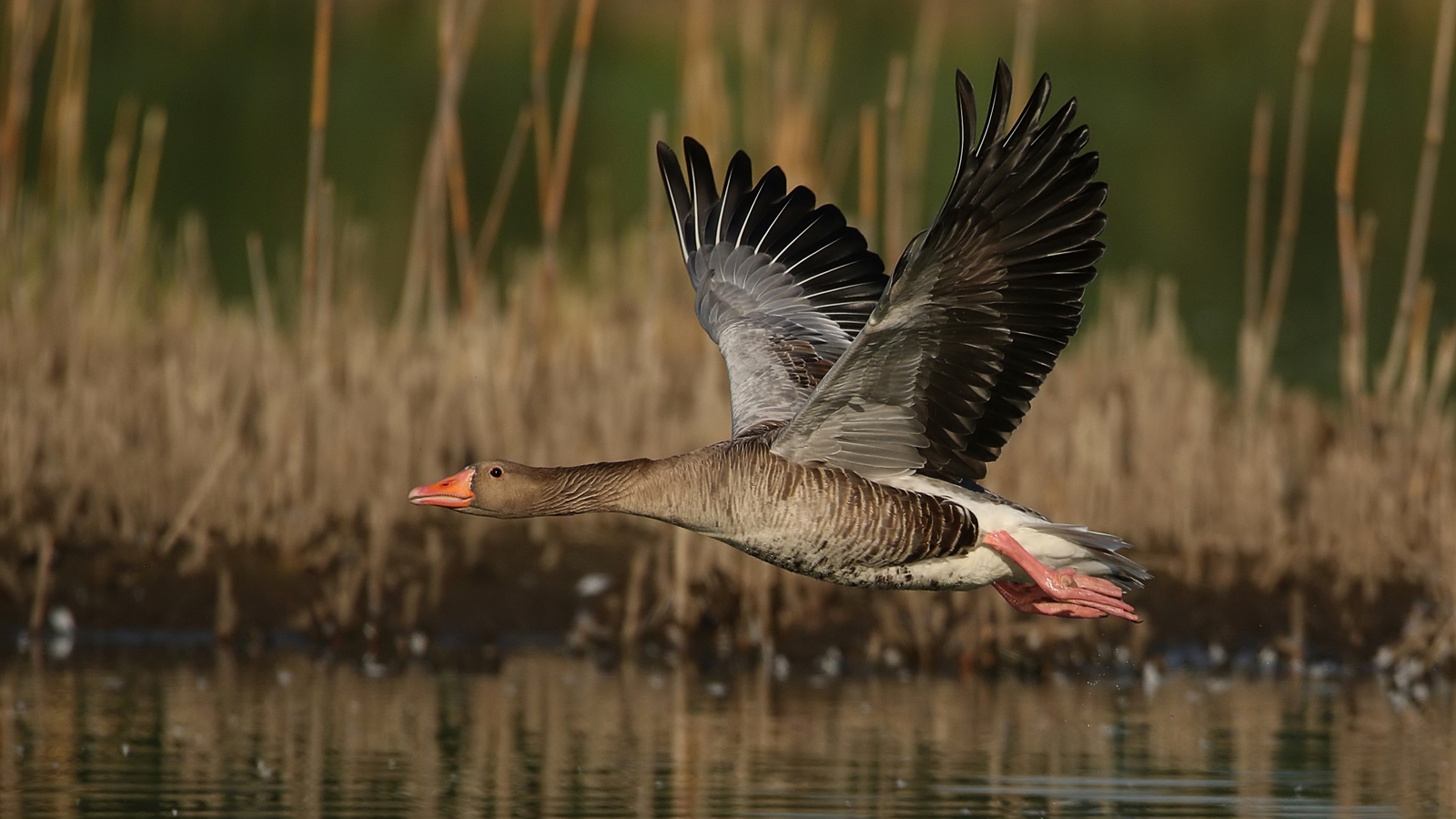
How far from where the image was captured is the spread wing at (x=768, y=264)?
30.5 feet

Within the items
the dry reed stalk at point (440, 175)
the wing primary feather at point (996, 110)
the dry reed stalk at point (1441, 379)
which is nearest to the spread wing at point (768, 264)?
the wing primary feather at point (996, 110)

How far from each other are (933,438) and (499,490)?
1759 millimetres

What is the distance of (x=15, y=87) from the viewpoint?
13.3 m

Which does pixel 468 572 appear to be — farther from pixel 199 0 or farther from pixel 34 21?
pixel 199 0

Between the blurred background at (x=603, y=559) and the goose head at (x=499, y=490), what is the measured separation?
1151 millimetres

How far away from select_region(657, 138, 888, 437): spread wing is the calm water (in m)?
1.86

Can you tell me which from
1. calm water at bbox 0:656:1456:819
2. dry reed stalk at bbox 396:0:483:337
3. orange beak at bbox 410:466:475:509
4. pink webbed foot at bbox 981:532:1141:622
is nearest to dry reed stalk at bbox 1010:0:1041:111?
dry reed stalk at bbox 396:0:483:337

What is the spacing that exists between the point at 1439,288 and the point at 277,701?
1761 centimetres

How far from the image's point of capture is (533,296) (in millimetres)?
14867

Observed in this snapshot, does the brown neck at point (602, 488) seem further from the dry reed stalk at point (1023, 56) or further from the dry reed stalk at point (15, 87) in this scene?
the dry reed stalk at point (15, 87)

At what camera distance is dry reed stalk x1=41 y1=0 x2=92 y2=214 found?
545 inches

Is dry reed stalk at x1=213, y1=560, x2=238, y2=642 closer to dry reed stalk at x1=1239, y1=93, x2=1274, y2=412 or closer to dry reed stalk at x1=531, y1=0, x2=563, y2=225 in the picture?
dry reed stalk at x1=531, y1=0, x2=563, y2=225

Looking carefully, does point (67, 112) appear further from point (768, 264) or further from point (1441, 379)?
point (1441, 379)

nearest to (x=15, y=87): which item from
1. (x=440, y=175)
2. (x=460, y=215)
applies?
(x=440, y=175)
